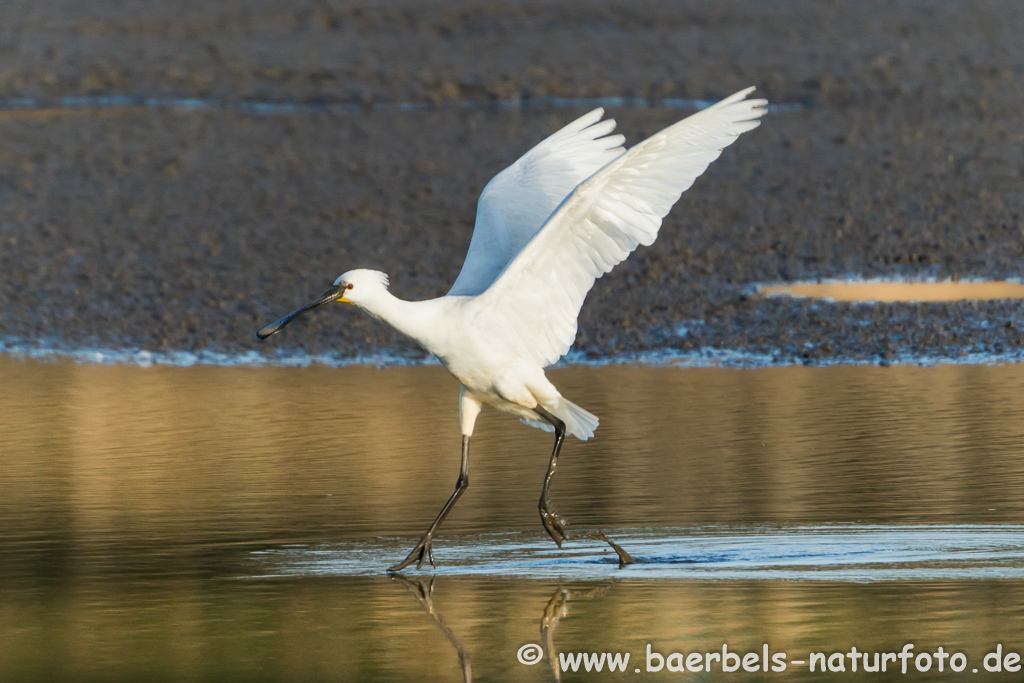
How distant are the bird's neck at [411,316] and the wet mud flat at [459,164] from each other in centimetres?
472

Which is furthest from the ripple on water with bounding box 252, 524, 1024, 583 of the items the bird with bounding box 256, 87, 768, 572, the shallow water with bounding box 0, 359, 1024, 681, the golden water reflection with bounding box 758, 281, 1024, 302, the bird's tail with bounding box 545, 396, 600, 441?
the golden water reflection with bounding box 758, 281, 1024, 302

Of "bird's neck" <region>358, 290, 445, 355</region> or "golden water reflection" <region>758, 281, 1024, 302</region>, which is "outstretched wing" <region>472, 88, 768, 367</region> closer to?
"bird's neck" <region>358, 290, 445, 355</region>

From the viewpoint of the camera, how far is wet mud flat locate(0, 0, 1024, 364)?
13031 mm

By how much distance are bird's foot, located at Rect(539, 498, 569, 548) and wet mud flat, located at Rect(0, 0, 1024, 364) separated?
4692 mm

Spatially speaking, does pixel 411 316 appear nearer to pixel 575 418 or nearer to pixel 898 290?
pixel 575 418

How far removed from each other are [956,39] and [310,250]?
9904 mm

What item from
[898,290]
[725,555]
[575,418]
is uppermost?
[575,418]

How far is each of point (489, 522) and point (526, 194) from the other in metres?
1.61

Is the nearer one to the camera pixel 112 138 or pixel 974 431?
pixel 974 431

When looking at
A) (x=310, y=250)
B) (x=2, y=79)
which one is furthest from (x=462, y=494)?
(x=2, y=79)

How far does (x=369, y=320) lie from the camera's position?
1300 centimetres

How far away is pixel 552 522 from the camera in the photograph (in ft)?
24.6

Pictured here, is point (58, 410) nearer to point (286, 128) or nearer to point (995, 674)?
point (995, 674)

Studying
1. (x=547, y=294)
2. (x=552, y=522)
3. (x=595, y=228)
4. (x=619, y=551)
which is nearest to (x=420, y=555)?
(x=552, y=522)
